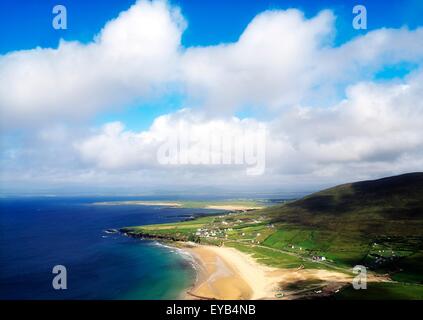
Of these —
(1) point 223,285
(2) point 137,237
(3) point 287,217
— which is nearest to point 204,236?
(2) point 137,237

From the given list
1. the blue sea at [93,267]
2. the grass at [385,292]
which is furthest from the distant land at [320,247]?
the blue sea at [93,267]

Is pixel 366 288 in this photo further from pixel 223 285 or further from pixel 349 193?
pixel 349 193

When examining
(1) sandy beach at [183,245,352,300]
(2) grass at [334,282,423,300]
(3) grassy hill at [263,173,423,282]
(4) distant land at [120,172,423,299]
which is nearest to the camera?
(2) grass at [334,282,423,300]

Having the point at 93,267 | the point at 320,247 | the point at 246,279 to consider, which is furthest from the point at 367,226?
the point at 93,267

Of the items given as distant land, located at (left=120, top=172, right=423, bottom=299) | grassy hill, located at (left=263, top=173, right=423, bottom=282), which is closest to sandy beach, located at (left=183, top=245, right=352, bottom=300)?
distant land, located at (left=120, top=172, right=423, bottom=299)

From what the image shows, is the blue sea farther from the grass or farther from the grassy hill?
the grassy hill

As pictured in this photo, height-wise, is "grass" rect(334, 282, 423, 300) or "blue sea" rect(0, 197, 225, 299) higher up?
"grass" rect(334, 282, 423, 300)
